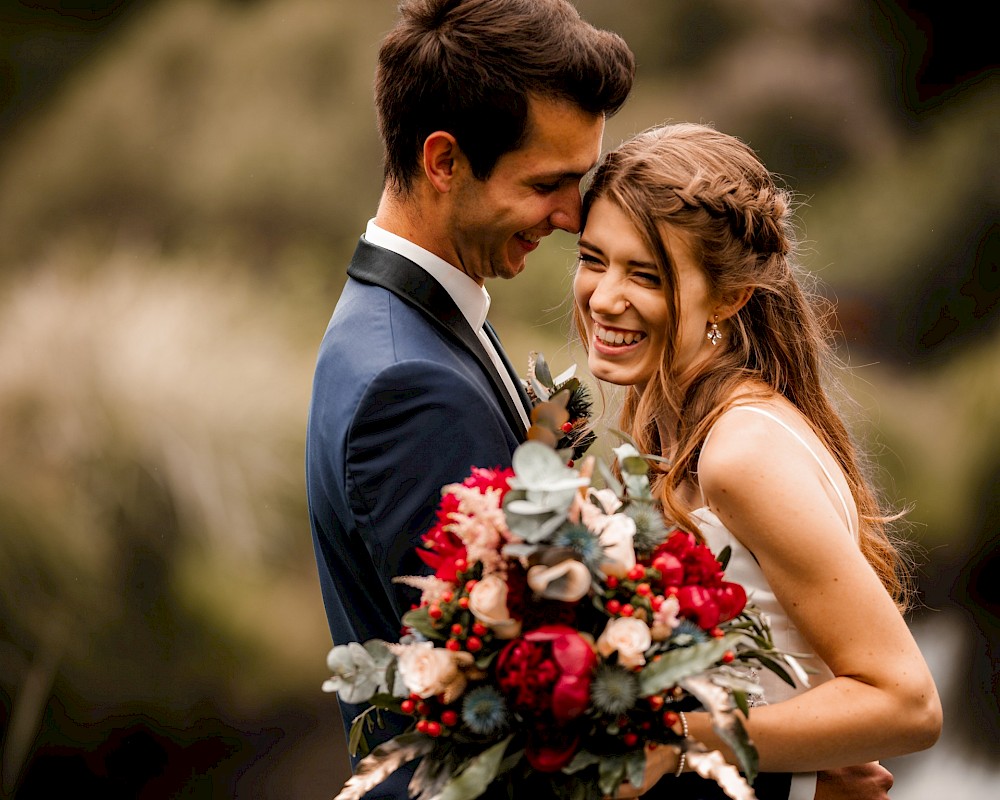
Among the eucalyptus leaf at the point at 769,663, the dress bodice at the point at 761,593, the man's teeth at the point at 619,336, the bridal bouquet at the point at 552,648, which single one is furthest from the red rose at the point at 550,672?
the man's teeth at the point at 619,336

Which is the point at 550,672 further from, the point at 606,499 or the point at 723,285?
the point at 723,285

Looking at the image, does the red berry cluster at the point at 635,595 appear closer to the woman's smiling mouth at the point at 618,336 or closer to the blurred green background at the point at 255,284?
the woman's smiling mouth at the point at 618,336

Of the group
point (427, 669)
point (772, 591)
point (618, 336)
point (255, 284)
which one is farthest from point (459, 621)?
point (255, 284)

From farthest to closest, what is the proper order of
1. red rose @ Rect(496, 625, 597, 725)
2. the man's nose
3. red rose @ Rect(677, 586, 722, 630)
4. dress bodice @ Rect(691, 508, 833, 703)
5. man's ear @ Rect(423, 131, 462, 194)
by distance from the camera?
the man's nose
man's ear @ Rect(423, 131, 462, 194)
dress bodice @ Rect(691, 508, 833, 703)
red rose @ Rect(677, 586, 722, 630)
red rose @ Rect(496, 625, 597, 725)

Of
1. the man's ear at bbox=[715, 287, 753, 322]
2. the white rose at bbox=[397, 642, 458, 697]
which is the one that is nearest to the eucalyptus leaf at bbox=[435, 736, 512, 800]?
the white rose at bbox=[397, 642, 458, 697]

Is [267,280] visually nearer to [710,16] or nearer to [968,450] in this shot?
[710,16]

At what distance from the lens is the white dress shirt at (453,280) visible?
2107 mm

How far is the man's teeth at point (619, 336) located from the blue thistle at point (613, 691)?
960 mm

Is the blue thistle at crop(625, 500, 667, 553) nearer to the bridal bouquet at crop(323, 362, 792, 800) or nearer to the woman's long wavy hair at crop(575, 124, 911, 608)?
the bridal bouquet at crop(323, 362, 792, 800)

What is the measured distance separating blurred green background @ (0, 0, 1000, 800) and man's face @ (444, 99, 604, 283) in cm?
211

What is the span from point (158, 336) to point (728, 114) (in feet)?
7.89

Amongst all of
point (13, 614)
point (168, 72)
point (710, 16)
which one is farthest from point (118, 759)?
point (710, 16)

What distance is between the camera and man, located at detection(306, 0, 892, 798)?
5.86 ft

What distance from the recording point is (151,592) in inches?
166
